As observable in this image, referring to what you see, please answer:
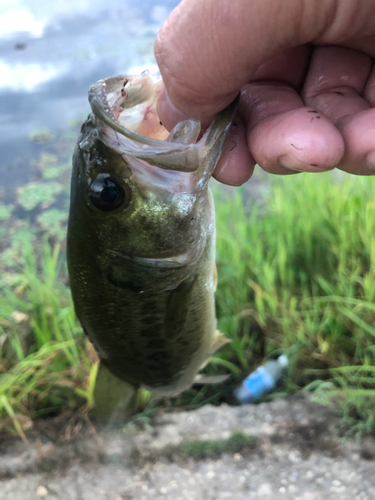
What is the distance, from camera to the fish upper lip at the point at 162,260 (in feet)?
4.02

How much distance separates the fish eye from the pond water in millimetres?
3791

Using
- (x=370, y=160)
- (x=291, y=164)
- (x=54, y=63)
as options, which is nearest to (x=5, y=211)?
(x=291, y=164)

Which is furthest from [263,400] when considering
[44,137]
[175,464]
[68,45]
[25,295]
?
[68,45]

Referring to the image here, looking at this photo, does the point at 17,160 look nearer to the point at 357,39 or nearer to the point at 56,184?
the point at 56,184

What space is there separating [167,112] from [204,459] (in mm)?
1829

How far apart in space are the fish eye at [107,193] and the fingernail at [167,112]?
0.32m

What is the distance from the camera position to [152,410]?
7.62 feet

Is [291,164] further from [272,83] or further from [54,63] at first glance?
[54,63]

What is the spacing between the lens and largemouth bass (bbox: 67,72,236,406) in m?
1.09

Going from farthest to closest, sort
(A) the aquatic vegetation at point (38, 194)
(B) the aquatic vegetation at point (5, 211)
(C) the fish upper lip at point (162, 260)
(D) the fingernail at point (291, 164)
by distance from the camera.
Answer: (A) the aquatic vegetation at point (38, 194) < (B) the aquatic vegetation at point (5, 211) < (C) the fish upper lip at point (162, 260) < (D) the fingernail at point (291, 164)

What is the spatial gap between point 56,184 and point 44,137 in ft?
3.91

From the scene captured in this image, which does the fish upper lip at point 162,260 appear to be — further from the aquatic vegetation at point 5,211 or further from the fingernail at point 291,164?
the aquatic vegetation at point 5,211

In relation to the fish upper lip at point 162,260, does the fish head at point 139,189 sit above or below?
above

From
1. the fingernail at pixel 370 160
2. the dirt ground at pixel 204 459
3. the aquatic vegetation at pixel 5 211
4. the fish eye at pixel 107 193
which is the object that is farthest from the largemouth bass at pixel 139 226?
the aquatic vegetation at pixel 5 211
